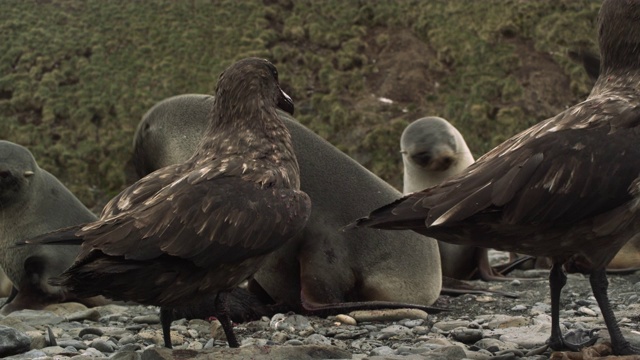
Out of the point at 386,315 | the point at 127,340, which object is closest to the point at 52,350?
the point at 127,340

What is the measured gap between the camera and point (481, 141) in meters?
20.3

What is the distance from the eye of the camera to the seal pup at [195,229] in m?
4.08

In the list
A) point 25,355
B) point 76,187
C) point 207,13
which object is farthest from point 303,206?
point 207,13

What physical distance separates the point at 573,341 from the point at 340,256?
2567mm

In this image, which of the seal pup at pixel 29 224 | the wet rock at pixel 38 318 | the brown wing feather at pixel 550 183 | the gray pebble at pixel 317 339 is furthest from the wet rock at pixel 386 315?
the seal pup at pixel 29 224

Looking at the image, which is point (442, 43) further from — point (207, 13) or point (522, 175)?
point (522, 175)

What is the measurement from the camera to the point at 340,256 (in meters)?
6.97

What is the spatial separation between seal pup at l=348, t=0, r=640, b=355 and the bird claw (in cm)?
24

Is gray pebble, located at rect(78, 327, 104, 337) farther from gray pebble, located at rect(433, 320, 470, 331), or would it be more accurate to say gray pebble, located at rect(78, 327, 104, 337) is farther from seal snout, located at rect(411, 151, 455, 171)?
seal snout, located at rect(411, 151, 455, 171)

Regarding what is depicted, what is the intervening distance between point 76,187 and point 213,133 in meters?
14.5

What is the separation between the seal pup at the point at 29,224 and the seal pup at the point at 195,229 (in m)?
3.40

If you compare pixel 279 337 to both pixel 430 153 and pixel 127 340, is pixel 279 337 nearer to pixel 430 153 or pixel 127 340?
pixel 127 340

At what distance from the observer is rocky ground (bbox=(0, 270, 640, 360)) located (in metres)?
4.50

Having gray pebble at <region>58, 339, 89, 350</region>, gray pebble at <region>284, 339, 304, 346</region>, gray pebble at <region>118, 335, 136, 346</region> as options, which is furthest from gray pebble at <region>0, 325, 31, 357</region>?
gray pebble at <region>284, 339, 304, 346</region>
